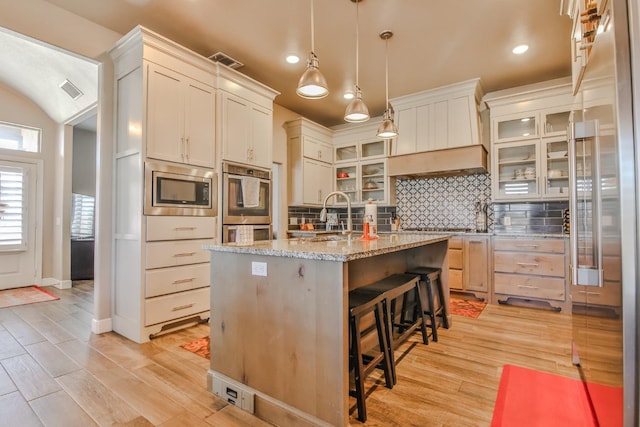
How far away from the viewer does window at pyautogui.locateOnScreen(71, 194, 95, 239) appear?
554 cm

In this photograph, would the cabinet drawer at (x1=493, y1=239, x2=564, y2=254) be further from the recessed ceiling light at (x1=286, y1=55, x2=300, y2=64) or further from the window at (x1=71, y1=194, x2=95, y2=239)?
the window at (x1=71, y1=194, x2=95, y2=239)

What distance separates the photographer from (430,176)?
16.2 feet

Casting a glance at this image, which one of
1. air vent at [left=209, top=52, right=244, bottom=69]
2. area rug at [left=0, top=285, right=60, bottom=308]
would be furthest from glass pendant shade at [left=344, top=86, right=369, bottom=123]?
area rug at [left=0, top=285, right=60, bottom=308]

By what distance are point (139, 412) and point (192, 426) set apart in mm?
356

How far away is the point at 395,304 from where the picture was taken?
104 inches

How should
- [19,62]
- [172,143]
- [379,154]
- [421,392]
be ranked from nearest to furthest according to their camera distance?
[421,392] → [172,143] → [19,62] → [379,154]

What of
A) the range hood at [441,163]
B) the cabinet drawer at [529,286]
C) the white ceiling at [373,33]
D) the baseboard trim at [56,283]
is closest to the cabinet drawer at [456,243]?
the cabinet drawer at [529,286]

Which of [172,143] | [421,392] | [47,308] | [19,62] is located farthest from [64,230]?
[421,392]

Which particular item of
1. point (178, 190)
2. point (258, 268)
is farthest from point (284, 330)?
point (178, 190)

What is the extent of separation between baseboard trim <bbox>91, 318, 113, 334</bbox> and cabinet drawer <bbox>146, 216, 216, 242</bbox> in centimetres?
98

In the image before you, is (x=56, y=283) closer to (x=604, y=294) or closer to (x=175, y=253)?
(x=175, y=253)

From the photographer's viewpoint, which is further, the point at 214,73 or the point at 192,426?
the point at 214,73

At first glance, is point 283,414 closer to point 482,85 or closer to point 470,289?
point 470,289

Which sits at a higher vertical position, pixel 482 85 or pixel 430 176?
pixel 482 85
